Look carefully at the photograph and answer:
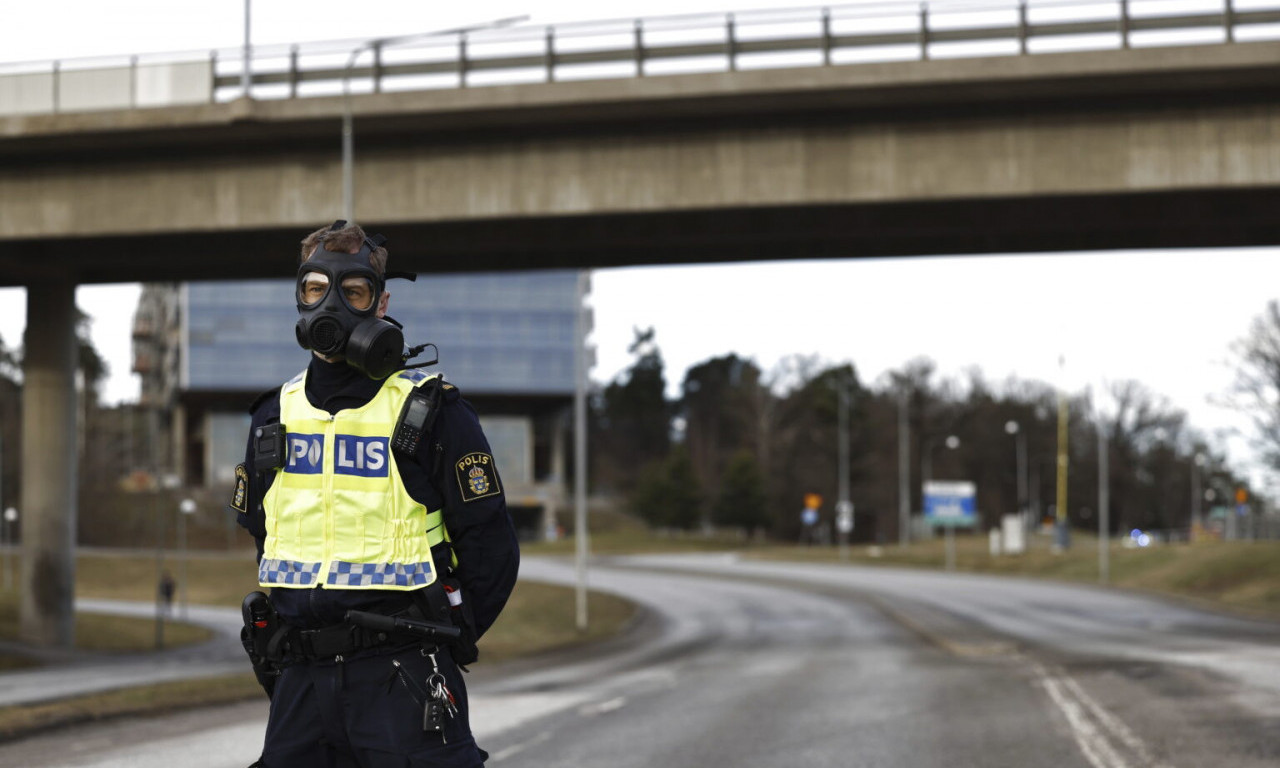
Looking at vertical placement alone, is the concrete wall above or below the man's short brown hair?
above

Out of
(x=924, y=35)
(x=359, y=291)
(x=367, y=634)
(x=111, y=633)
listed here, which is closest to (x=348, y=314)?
(x=359, y=291)

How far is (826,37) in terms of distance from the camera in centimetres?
2328

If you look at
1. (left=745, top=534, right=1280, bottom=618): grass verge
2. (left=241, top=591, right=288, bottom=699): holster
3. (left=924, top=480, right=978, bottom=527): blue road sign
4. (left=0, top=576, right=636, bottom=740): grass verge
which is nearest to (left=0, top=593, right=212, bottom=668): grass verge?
(left=0, top=576, right=636, bottom=740): grass verge

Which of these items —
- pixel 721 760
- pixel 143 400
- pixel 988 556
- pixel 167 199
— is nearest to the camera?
pixel 721 760

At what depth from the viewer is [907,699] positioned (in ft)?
53.8

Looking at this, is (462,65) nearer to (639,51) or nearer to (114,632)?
(639,51)

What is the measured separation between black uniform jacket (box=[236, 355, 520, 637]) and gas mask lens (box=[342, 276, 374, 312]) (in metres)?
0.19

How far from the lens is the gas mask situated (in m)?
4.27

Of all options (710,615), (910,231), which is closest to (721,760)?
(910,231)

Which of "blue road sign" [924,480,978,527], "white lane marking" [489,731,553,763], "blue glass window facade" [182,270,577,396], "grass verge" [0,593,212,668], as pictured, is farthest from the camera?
"blue glass window facade" [182,270,577,396]

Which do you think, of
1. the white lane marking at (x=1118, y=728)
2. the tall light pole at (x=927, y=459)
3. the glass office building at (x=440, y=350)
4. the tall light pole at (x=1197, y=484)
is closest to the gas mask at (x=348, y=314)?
the white lane marking at (x=1118, y=728)

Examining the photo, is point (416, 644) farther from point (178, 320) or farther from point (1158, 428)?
point (1158, 428)

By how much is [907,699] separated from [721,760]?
5.63 meters

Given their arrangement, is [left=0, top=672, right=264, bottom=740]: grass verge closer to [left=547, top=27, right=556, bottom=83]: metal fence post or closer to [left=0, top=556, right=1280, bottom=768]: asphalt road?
[left=0, top=556, right=1280, bottom=768]: asphalt road
